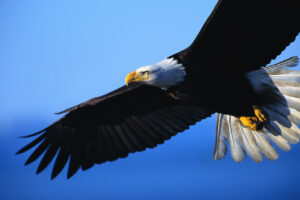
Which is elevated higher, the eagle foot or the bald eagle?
the bald eagle

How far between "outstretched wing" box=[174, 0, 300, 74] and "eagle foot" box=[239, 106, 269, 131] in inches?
22.0

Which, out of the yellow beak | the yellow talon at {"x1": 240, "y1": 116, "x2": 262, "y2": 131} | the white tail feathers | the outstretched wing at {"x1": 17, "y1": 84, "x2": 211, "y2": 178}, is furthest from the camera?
the yellow talon at {"x1": 240, "y1": 116, "x2": 262, "y2": 131}

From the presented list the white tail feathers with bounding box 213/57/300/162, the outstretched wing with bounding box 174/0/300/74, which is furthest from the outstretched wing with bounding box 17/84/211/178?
the outstretched wing with bounding box 174/0/300/74

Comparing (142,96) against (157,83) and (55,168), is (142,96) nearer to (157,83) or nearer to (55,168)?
(157,83)

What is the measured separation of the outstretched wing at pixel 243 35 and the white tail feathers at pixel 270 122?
0.26 m

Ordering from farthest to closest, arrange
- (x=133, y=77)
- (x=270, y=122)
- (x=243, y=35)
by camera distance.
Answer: (x=270, y=122)
(x=133, y=77)
(x=243, y=35)

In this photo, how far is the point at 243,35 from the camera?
308cm

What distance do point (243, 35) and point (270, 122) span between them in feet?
3.87

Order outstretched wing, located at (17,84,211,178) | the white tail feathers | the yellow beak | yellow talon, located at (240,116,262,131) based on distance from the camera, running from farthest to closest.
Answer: yellow talon, located at (240,116,262,131) < outstretched wing, located at (17,84,211,178) < the white tail feathers < the yellow beak

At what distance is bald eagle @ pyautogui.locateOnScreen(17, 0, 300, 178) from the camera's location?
9.82 ft

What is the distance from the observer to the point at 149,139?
12.6 ft

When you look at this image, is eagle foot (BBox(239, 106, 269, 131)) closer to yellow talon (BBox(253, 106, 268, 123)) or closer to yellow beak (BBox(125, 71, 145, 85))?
yellow talon (BBox(253, 106, 268, 123))

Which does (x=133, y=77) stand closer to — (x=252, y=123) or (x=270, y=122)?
(x=252, y=123)

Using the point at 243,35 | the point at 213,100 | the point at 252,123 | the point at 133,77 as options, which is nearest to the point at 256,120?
the point at 252,123
